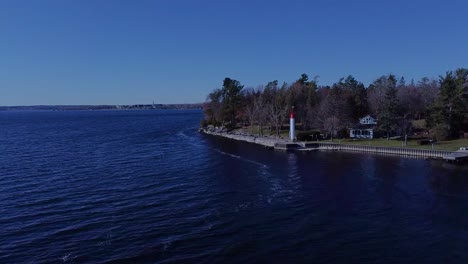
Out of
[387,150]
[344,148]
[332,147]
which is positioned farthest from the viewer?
[332,147]

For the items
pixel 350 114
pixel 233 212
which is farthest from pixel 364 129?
pixel 233 212

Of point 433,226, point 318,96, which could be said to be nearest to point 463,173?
point 433,226

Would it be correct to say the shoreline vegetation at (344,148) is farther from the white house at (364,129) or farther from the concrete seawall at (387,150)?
the white house at (364,129)

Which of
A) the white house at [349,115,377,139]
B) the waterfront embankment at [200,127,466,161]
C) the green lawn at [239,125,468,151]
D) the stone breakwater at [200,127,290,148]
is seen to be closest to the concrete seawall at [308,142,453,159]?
the waterfront embankment at [200,127,466,161]

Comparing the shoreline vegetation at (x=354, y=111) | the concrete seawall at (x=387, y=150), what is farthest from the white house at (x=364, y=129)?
the concrete seawall at (x=387, y=150)

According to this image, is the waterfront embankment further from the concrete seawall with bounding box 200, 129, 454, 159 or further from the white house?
the white house

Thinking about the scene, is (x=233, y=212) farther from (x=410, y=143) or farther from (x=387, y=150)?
(x=410, y=143)
